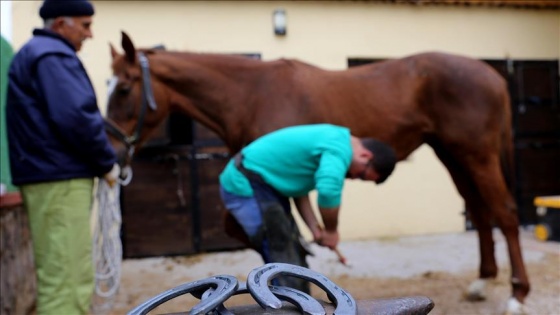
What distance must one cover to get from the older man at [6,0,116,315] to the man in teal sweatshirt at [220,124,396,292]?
63cm

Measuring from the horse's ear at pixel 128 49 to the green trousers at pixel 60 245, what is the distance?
116 centimetres

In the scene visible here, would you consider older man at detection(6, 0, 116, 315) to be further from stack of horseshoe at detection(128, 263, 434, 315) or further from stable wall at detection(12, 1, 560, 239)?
stable wall at detection(12, 1, 560, 239)

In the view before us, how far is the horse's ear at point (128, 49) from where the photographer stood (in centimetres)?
311

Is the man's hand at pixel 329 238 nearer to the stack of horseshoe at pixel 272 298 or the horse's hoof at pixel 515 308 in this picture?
the horse's hoof at pixel 515 308

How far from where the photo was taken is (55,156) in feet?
7.15

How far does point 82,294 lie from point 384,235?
401 cm

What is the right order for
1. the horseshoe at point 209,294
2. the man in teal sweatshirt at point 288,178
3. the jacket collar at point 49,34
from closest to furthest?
the horseshoe at point 209,294, the jacket collar at point 49,34, the man in teal sweatshirt at point 288,178

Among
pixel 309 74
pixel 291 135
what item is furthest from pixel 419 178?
pixel 291 135

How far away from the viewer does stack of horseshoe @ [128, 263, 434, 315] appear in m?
0.82

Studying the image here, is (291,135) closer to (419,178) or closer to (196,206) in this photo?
(196,206)

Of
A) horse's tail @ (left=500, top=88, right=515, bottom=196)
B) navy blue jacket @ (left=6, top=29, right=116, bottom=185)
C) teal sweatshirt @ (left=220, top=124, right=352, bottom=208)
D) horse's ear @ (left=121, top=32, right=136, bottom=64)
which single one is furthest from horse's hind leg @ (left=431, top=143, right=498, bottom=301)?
navy blue jacket @ (left=6, top=29, right=116, bottom=185)

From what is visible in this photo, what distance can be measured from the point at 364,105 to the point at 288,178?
1.15m

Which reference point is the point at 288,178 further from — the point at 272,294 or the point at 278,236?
the point at 272,294

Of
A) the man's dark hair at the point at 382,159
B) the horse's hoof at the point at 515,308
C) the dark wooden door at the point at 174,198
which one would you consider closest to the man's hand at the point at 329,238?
the man's dark hair at the point at 382,159
